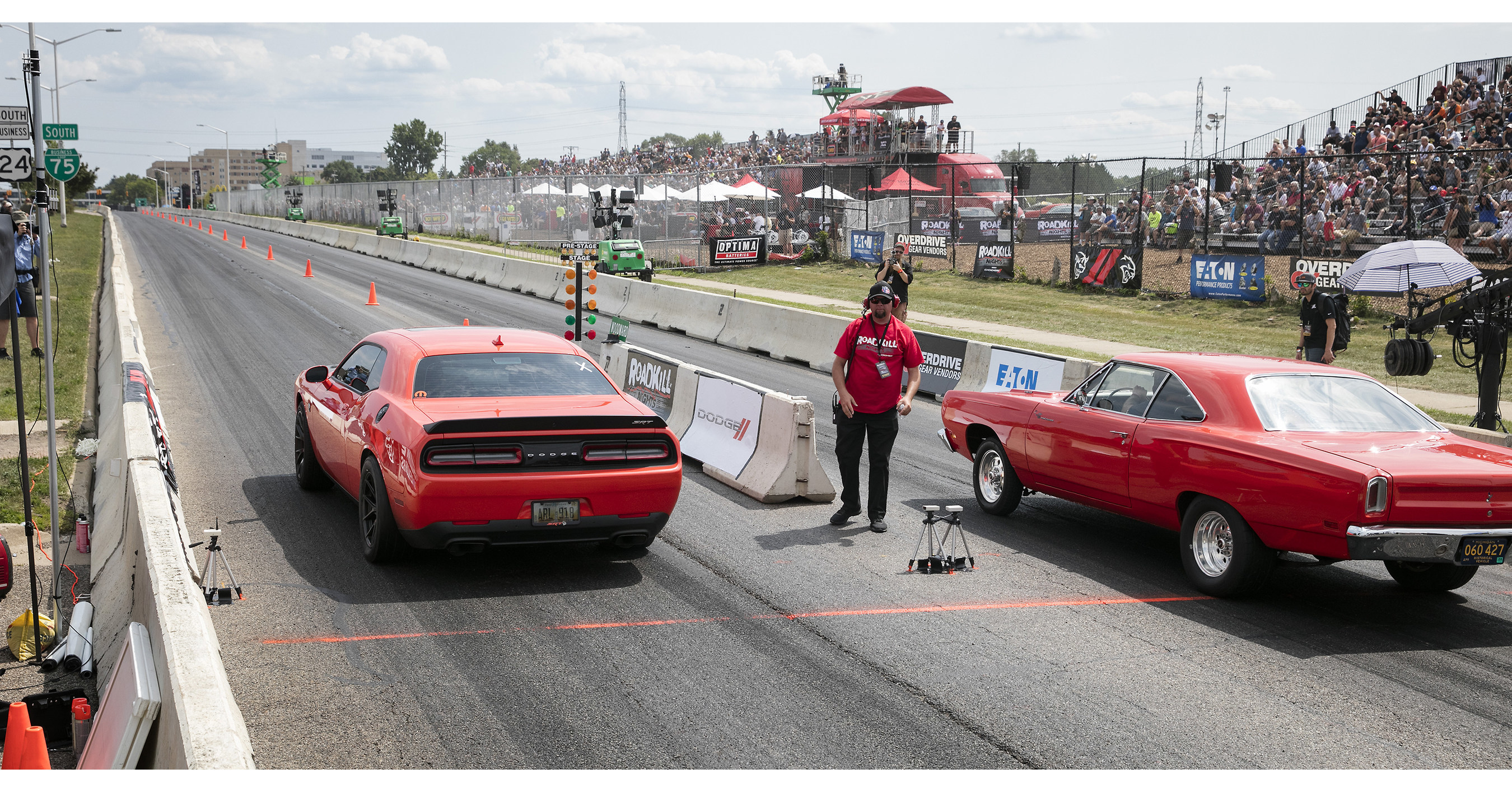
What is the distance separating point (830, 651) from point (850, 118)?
60.5m

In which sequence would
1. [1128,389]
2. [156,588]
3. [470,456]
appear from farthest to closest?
[1128,389], [470,456], [156,588]

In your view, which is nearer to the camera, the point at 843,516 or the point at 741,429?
the point at 843,516

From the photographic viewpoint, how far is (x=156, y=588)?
497 cm

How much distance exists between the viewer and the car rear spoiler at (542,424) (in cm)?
697

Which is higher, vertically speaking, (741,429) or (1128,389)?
(1128,389)

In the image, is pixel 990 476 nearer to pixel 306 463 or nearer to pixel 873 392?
pixel 873 392

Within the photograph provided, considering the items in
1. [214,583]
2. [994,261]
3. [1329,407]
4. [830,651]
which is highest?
[994,261]

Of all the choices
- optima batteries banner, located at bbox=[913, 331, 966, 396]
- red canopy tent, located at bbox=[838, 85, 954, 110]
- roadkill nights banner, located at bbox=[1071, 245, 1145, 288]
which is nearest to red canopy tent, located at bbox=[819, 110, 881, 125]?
red canopy tent, located at bbox=[838, 85, 954, 110]

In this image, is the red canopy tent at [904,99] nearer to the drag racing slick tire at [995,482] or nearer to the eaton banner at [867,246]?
the eaton banner at [867,246]

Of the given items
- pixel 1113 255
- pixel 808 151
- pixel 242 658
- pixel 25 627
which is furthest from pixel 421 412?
pixel 808 151

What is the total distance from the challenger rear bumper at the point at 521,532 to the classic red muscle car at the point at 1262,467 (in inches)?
121

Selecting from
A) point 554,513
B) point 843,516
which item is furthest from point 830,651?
point 843,516

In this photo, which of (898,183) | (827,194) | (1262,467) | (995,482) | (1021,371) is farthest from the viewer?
(898,183)

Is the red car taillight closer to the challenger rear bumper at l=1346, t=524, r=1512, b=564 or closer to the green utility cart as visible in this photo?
the challenger rear bumper at l=1346, t=524, r=1512, b=564
